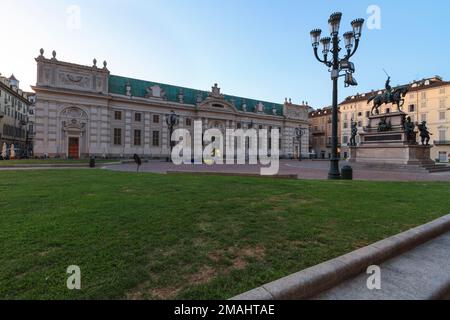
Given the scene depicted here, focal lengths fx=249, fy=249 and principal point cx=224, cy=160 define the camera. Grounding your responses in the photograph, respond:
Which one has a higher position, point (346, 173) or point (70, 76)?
point (70, 76)

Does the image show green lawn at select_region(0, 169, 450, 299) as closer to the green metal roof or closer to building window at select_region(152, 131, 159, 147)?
building window at select_region(152, 131, 159, 147)

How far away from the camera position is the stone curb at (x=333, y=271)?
246 centimetres

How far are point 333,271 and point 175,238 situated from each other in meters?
2.26

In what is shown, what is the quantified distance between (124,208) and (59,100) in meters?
42.8

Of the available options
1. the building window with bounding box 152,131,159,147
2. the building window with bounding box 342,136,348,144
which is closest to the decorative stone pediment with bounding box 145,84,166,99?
the building window with bounding box 152,131,159,147

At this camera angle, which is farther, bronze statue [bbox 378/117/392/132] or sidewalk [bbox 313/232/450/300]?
bronze statue [bbox 378/117/392/132]

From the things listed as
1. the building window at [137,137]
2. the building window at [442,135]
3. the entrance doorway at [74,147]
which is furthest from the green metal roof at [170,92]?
the building window at [442,135]

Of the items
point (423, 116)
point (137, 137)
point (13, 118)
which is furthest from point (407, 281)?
point (13, 118)

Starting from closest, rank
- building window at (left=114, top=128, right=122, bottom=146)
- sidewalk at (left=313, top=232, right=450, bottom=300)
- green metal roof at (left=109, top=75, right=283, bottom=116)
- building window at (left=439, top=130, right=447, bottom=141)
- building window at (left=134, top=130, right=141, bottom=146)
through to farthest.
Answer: sidewalk at (left=313, top=232, right=450, bottom=300) → building window at (left=114, top=128, right=122, bottom=146) → building window at (left=134, top=130, right=141, bottom=146) → green metal roof at (left=109, top=75, right=283, bottom=116) → building window at (left=439, top=130, right=447, bottom=141)

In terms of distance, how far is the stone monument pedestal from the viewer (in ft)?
70.9

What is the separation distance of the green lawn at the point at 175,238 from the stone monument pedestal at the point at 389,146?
58.2 feet

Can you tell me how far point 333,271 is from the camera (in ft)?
9.52

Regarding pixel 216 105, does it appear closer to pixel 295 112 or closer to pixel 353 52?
pixel 295 112
